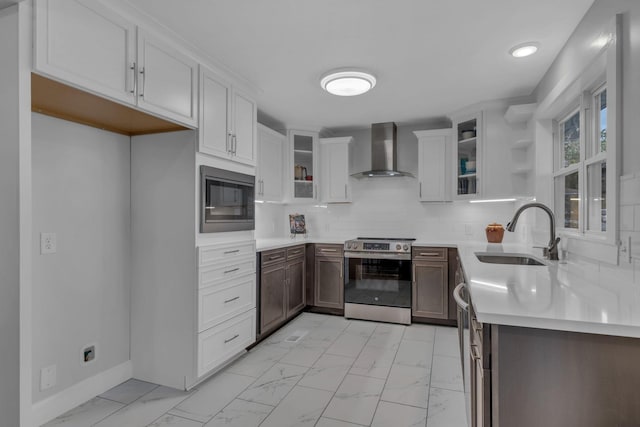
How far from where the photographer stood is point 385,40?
2.33 metres

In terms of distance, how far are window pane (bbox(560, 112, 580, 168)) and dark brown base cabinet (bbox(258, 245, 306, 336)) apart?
105 inches

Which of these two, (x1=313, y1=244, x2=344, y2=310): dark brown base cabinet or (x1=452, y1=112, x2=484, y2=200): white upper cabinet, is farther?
(x1=313, y1=244, x2=344, y2=310): dark brown base cabinet

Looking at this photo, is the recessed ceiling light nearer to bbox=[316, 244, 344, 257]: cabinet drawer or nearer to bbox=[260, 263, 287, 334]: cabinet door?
bbox=[316, 244, 344, 257]: cabinet drawer

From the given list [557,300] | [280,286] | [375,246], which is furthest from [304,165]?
[557,300]

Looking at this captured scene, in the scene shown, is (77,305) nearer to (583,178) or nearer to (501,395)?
(501,395)

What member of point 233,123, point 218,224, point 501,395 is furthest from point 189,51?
point 501,395

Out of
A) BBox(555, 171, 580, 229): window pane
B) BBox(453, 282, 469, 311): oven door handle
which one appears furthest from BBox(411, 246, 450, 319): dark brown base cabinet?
BBox(453, 282, 469, 311): oven door handle

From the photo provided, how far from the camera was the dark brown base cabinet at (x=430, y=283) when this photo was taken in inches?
146

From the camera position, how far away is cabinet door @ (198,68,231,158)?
2.46 metres

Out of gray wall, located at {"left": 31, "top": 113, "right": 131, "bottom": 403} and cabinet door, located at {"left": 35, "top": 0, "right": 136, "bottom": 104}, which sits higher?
cabinet door, located at {"left": 35, "top": 0, "right": 136, "bottom": 104}

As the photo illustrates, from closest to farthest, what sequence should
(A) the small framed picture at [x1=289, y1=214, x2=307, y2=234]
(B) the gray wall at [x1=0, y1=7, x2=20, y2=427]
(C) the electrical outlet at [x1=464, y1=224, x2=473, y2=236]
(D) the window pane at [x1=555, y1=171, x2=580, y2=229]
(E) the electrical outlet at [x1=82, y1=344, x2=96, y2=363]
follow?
(B) the gray wall at [x1=0, y1=7, x2=20, y2=427]
(E) the electrical outlet at [x1=82, y1=344, x2=96, y2=363]
(D) the window pane at [x1=555, y1=171, x2=580, y2=229]
(C) the electrical outlet at [x1=464, y1=224, x2=473, y2=236]
(A) the small framed picture at [x1=289, y1=214, x2=307, y2=234]

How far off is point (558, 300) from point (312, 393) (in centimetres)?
174

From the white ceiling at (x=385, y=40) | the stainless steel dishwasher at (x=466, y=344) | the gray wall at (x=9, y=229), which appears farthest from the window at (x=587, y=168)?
the gray wall at (x=9, y=229)

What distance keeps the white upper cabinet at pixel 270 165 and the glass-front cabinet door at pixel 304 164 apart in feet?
0.55
